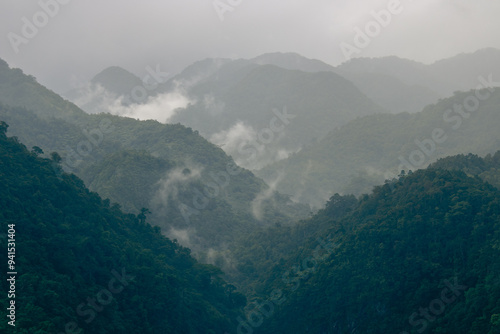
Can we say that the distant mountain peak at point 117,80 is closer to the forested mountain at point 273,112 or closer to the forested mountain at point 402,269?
the forested mountain at point 273,112

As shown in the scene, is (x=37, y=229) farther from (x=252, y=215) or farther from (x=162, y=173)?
(x=252, y=215)

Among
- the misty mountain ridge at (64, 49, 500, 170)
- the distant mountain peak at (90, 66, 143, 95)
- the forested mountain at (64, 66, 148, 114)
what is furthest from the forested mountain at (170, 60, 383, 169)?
the distant mountain peak at (90, 66, 143, 95)

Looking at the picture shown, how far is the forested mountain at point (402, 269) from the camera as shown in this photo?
38219mm

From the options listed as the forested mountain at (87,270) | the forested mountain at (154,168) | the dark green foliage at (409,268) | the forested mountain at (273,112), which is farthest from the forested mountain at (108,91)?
the dark green foliage at (409,268)

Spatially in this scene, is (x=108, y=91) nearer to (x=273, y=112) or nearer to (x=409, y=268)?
(x=273, y=112)

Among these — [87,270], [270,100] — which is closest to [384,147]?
[270,100]

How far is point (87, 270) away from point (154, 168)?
1433 inches

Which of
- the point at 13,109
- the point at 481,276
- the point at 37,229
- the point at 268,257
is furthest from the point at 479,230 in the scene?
the point at 13,109

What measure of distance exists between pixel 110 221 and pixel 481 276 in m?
30.4

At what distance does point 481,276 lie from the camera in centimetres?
3806

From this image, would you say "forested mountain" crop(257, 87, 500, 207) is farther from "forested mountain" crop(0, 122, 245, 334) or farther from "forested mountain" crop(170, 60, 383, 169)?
"forested mountain" crop(0, 122, 245, 334)

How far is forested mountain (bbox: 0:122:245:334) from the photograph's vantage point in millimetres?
34094

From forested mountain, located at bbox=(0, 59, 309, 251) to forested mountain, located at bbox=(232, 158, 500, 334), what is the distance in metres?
17.2

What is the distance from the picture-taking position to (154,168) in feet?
247
